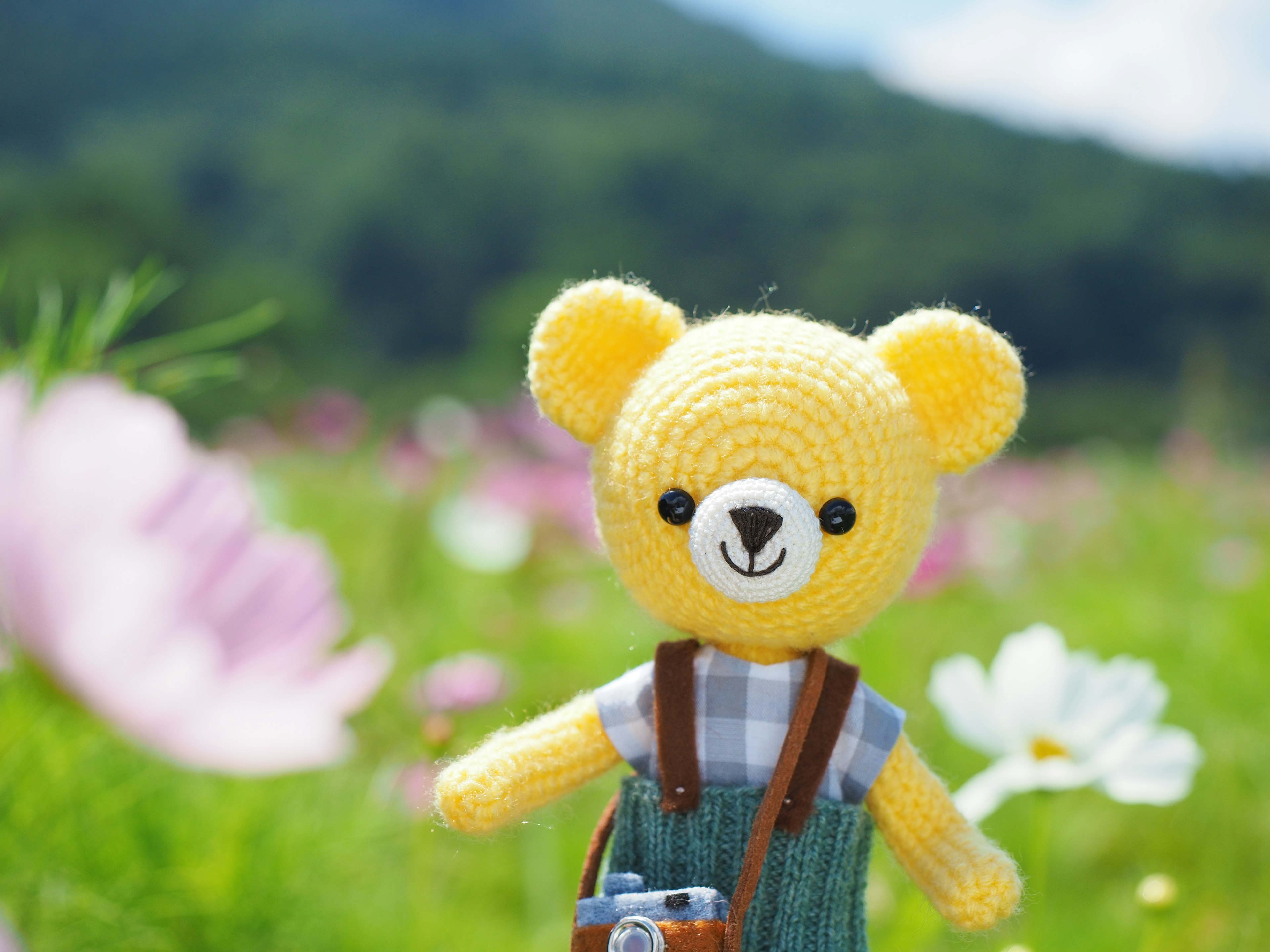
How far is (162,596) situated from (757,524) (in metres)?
0.24

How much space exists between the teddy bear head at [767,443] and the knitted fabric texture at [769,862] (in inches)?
2.7

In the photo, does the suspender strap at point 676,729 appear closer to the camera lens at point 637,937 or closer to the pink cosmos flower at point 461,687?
the camera lens at point 637,937

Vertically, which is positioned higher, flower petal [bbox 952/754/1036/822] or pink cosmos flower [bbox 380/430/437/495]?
pink cosmos flower [bbox 380/430/437/495]

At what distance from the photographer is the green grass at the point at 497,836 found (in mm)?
477

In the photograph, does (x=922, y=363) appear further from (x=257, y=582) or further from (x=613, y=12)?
(x=613, y=12)

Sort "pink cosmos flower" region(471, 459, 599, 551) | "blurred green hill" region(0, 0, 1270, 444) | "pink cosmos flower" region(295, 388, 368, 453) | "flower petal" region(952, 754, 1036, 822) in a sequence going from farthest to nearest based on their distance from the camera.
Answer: "blurred green hill" region(0, 0, 1270, 444)
"pink cosmos flower" region(295, 388, 368, 453)
"pink cosmos flower" region(471, 459, 599, 551)
"flower petal" region(952, 754, 1036, 822)

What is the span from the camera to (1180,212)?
15.9 m

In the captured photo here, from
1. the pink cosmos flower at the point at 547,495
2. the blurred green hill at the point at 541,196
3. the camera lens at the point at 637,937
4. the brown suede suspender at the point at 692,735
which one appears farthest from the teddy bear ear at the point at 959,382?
the blurred green hill at the point at 541,196

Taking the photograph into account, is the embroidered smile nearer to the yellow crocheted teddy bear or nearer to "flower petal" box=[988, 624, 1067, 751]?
the yellow crocheted teddy bear

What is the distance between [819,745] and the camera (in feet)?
1.31

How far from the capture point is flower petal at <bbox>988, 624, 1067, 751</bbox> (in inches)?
18.9

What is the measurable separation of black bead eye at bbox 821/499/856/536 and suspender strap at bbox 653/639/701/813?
0.28 ft

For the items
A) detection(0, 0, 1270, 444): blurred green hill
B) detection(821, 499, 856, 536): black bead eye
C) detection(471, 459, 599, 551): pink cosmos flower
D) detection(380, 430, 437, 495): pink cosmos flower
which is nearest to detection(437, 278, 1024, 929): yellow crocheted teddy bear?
detection(821, 499, 856, 536): black bead eye

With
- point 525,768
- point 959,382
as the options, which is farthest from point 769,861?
point 959,382
